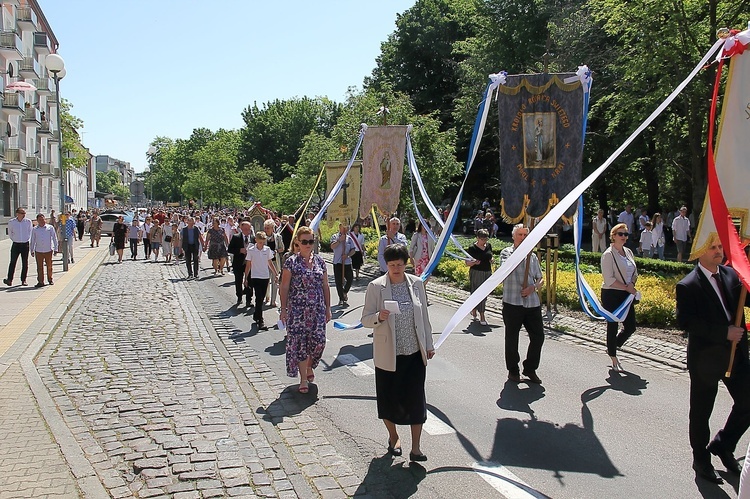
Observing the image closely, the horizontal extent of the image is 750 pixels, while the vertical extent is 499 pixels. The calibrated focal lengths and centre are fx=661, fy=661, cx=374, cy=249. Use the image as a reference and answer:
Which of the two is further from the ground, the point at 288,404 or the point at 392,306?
the point at 392,306

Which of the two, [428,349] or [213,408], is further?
[213,408]

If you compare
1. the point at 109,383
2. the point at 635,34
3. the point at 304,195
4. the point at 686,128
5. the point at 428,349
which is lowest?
the point at 109,383

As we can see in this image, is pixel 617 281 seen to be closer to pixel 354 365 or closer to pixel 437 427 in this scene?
pixel 437 427

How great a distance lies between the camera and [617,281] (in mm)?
8297

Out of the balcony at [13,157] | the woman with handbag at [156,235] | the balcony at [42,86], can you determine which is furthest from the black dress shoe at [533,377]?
the balcony at [42,86]

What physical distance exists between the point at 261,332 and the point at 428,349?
6206 mm

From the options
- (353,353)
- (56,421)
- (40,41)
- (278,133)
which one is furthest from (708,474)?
(278,133)

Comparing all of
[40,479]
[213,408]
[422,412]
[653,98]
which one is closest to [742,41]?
[422,412]

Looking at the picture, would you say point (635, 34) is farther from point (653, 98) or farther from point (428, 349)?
point (428, 349)

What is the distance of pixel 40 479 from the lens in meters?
5.04

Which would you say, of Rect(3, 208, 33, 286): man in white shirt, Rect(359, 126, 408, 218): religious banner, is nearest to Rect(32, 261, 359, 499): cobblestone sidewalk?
Rect(359, 126, 408, 218): religious banner

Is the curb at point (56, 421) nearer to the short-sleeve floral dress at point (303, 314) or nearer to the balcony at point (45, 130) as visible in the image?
the short-sleeve floral dress at point (303, 314)

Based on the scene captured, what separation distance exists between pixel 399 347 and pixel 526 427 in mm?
1747

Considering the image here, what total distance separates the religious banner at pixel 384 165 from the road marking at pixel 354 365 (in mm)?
5907
